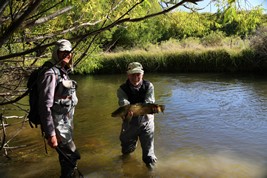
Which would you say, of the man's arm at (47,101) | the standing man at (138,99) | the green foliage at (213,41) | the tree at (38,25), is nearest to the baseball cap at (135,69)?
the standing man at (138,99)

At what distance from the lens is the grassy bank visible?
18.8m

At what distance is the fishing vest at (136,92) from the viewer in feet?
17.2

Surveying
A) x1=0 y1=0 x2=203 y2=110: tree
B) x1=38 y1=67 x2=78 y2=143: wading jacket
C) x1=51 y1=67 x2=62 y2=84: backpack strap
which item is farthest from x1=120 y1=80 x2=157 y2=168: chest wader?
x1=51 y1=67 x2=62 y2=84: backpack strap

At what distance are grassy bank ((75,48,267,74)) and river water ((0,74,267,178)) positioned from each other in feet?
17.9

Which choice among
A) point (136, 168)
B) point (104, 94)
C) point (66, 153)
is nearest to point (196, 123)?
point (136, 168)

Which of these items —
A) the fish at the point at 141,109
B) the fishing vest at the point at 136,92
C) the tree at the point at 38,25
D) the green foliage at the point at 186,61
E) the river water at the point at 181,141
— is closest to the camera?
the tree at the point at 38,25

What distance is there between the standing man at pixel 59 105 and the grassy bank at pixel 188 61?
13320mm

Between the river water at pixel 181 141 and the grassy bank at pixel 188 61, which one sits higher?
the grassy bank at pixel 188 61

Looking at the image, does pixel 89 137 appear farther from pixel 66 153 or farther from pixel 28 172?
pixel 66 153

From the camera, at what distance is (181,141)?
7352 mm

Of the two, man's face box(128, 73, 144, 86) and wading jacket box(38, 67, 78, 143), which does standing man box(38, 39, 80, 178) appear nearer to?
wading jacket box(38, 67, 78, 143)

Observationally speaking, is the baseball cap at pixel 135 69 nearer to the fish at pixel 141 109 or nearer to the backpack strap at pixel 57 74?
the fish at pixel 141 109

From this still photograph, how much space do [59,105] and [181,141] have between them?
12.7 feet

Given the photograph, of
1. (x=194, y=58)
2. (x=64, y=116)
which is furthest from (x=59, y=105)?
(x=194, y=58)
